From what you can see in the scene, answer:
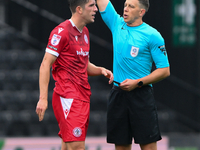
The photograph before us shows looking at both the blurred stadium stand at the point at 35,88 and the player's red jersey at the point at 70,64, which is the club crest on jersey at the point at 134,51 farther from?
the blurred stadium stand at the point at 35,88

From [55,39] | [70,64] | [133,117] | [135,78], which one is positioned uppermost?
[55,39]

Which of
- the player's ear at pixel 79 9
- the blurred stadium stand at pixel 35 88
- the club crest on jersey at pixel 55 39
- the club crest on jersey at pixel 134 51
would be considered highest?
the player's ear at pixel 79 9

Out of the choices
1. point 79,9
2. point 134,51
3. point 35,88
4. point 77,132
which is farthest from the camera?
point 35,88

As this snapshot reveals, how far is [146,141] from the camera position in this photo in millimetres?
3760

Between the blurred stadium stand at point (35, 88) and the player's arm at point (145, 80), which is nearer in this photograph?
the player's arm at point (145, 80)

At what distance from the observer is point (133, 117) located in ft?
12.5

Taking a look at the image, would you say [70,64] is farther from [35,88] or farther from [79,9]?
[35,88]

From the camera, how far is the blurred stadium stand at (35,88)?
7758 mm

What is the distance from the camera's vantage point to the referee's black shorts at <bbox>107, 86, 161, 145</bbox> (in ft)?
12.4

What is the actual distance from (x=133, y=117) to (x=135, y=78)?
1.32ft

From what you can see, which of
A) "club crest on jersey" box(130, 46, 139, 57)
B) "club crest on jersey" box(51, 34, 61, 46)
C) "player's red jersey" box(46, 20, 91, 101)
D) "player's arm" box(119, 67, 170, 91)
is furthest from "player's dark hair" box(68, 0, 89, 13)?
"player's arm" box(119, 67, 170, 91)

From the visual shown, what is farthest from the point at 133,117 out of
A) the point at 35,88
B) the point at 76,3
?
the point at 35,88

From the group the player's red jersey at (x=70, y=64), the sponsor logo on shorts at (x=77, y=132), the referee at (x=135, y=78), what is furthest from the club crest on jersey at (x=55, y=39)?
the sponsor logo on shorts at (x=77, y=132)

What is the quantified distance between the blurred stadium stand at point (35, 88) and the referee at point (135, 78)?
4041 mm
